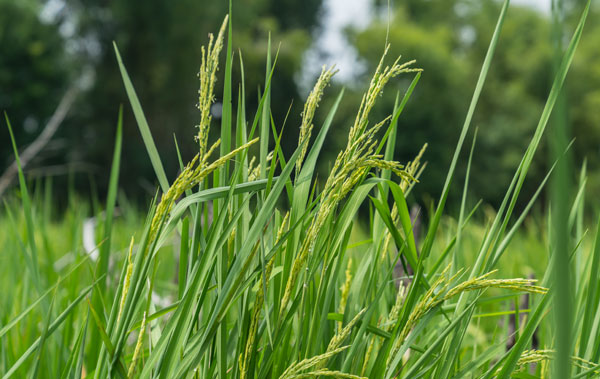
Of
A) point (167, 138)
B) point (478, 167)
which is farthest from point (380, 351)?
point (478, 167)

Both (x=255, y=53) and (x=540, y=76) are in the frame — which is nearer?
(x=255, y=53)

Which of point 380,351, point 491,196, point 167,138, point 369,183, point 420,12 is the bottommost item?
point 491,196

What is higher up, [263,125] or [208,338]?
[263,125]

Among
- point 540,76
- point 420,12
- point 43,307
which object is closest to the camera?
point 43,307

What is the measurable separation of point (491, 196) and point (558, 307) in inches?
659

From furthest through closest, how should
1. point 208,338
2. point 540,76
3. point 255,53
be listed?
point 540,76
point 255,53
point 208,338

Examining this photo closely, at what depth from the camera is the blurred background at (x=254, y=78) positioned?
37.8ft

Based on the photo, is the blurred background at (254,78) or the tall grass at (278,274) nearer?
the tall grass at (278,274)

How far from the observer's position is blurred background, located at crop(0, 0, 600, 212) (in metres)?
11.5

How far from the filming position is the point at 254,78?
620 inches

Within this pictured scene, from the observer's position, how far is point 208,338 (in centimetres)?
38

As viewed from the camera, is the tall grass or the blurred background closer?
the tall grass

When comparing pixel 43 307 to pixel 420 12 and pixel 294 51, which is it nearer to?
pixel 294 51

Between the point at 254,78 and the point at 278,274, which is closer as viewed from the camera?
the point at 278,274
